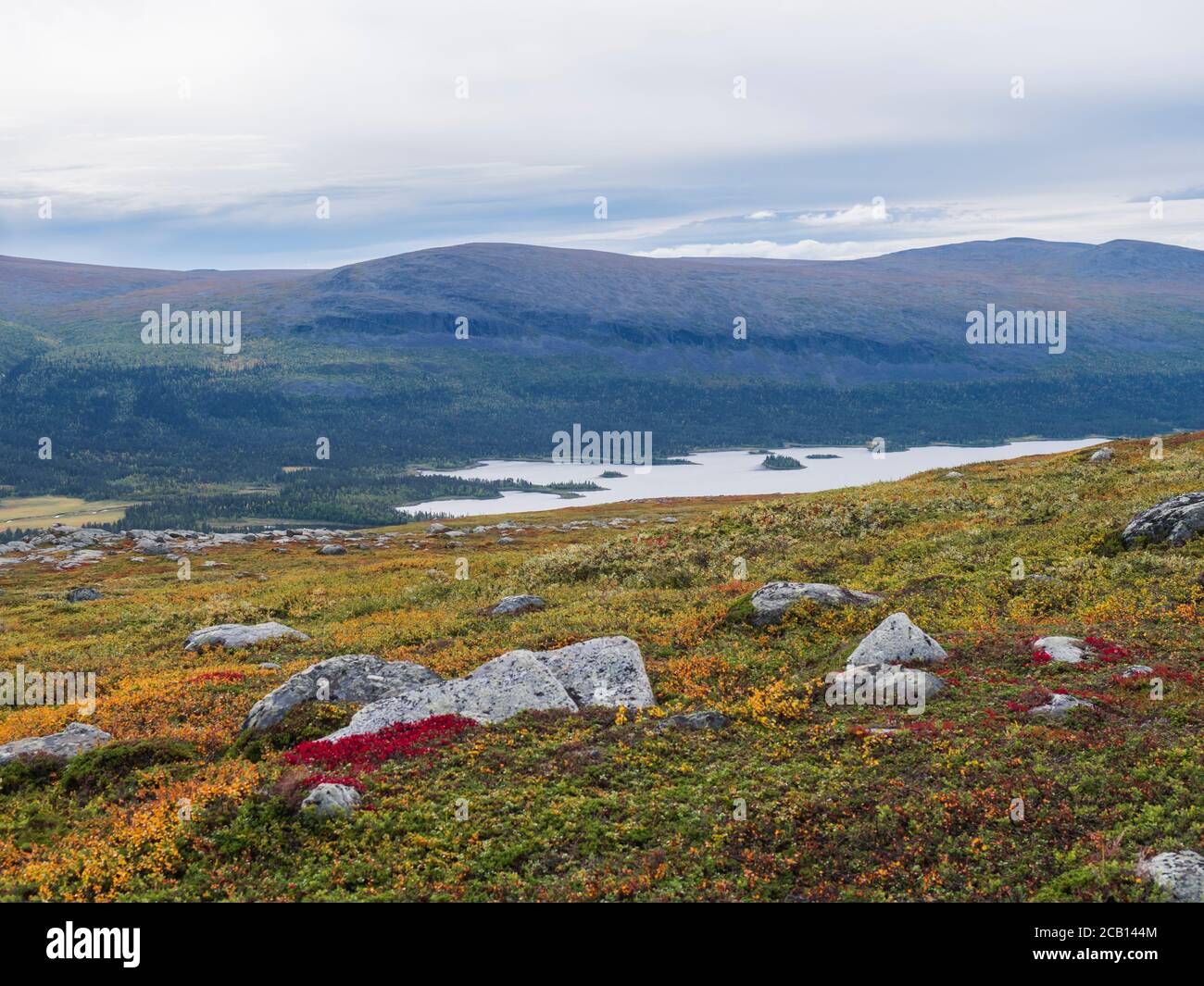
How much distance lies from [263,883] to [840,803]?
10.2 m

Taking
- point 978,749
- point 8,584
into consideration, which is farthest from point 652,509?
point 978,749

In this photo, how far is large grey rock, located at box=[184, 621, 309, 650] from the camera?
119ft

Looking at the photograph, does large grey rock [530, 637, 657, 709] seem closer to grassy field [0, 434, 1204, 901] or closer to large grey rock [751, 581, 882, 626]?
grassy field [0, 434, 1204, 901]

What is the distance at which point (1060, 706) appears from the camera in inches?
796

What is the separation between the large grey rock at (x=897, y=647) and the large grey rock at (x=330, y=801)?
13.7 meters

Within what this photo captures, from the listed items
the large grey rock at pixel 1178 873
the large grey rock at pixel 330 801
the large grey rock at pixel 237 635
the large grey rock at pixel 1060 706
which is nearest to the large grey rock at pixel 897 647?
the large grey rock at pixel 1060 706

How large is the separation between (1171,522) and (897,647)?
1743cm

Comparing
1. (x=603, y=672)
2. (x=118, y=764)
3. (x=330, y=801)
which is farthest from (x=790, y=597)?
(x=118, y=764)

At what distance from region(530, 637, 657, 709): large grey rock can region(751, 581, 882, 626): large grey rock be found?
6224 millimetres

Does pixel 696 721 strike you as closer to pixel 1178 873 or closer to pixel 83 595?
pixel 1178 873

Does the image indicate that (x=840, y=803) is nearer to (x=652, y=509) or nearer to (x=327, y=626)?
(x=327, y=626)

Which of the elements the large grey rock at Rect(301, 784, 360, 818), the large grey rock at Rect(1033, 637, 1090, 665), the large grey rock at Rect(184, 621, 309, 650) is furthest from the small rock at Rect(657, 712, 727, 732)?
the large grey rock at Rect(184, 621, 309, 650)

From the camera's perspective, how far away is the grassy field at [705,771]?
14.8 meters

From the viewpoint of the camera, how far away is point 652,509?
395 ft
